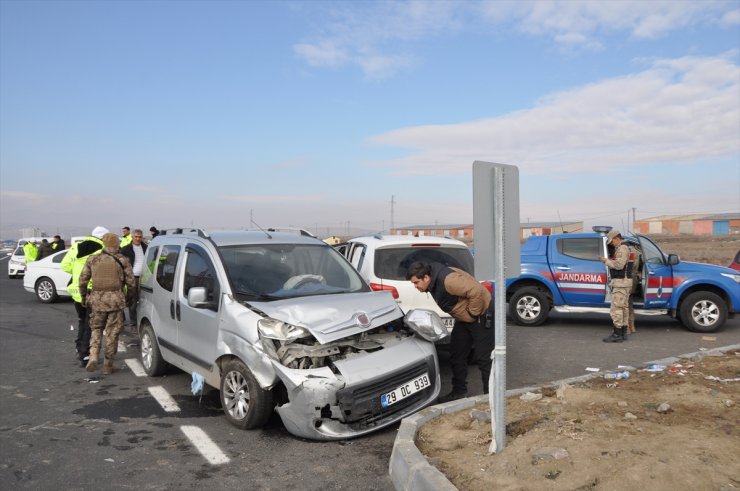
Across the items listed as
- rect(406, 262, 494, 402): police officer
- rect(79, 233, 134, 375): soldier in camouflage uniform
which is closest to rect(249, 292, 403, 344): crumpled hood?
rect(406, 262, 494, 402): police officer

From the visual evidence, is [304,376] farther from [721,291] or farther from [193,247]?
[721,291]

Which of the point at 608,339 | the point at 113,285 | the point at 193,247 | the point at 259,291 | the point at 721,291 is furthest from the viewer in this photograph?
the point at 721,291

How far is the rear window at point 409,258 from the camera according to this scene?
705 cm

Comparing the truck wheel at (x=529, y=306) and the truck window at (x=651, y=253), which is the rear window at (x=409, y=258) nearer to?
the truck wheel at (x=529, y=306)

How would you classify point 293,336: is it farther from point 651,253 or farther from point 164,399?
point 651,253

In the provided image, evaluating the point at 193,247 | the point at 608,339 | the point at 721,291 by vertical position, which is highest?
the point at 193,247

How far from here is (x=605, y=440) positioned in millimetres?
3926

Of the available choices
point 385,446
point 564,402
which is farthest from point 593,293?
point 385,446

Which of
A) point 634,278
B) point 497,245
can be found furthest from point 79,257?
point 634,278

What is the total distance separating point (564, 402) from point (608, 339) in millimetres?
4700

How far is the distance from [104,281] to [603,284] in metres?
8.08

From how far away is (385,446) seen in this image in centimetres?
471

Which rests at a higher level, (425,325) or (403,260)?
(403,260)

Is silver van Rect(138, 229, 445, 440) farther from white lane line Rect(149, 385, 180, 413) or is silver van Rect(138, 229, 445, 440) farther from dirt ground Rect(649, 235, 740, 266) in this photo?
dirt ground Rect(649, 235, 740, 266)
